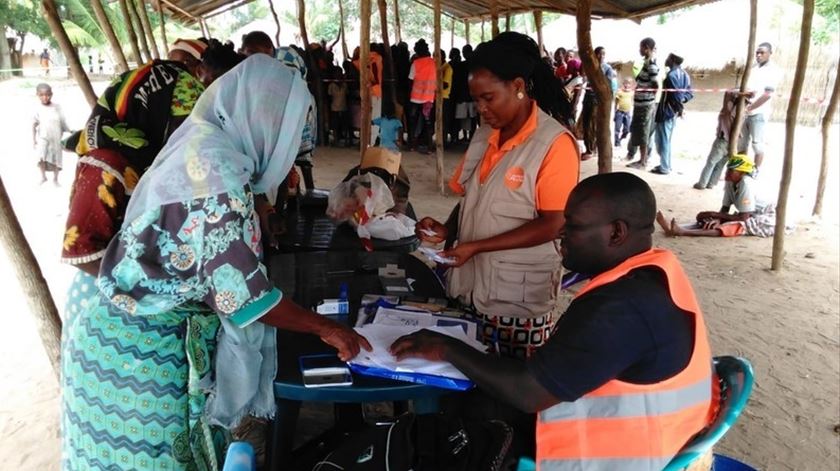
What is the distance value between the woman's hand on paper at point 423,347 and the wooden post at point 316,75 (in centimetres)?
919

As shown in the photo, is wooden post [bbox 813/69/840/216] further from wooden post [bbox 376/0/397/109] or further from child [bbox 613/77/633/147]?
wooden post [bbox 376/0/397/109]

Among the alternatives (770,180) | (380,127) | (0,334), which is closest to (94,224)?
(0,334)

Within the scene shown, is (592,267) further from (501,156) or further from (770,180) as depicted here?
(770,180)

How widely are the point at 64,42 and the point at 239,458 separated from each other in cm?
343

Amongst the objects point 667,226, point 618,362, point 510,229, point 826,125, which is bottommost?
point 667,226

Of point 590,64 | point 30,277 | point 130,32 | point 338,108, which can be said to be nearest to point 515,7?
point 338,108

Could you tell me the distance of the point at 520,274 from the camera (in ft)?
6.22

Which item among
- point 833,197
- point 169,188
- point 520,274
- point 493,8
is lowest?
point 833,197

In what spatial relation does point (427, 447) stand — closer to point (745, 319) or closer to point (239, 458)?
point (239, 458)

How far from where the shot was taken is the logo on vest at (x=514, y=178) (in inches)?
71.9

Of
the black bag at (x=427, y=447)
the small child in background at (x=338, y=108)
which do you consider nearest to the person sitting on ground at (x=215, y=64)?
the black bag at (x=427, y=447)

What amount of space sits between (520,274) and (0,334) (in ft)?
11.9

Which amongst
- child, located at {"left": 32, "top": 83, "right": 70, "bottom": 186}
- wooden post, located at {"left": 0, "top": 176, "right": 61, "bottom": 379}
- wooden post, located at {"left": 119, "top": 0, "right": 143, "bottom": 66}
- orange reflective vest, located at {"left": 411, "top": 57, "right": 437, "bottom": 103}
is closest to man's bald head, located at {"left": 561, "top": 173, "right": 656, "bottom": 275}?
wooden post, located at {"left": 0, "top": 176, "right": 61, "bottom": 379}

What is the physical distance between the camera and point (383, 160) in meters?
3.44
